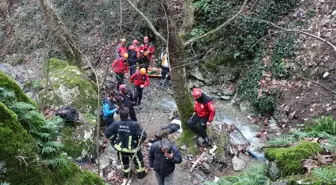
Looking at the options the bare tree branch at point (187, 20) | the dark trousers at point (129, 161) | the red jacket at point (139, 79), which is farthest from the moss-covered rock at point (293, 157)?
the bare tree branch at point (187, 20)

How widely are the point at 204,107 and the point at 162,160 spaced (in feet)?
8.53

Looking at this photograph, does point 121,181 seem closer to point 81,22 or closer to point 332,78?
point 332,78

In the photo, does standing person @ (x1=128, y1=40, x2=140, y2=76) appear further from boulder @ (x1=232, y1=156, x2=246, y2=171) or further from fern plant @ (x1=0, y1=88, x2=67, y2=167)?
fern plant @ (x1=0, y1=88, x2=67, y2=167)

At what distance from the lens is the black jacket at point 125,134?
7695 mm

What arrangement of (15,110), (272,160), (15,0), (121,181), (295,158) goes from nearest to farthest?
(15,110), (295,158), (272,160), (121,181), (15,0)

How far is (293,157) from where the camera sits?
17.1 ft

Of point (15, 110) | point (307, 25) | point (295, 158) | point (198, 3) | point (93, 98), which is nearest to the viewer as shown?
point (15, 110)

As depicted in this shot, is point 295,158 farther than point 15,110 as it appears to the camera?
Yes

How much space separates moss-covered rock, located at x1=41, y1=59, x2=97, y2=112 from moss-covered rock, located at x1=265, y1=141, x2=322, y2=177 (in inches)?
256

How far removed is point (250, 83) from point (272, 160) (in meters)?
7.74

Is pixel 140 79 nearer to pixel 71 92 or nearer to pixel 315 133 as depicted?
pixel 71 92

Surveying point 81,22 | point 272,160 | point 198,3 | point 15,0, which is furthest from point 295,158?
point 15,0

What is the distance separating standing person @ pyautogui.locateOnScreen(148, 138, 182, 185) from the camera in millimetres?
6805

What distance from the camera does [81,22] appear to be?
1950 centimetres
